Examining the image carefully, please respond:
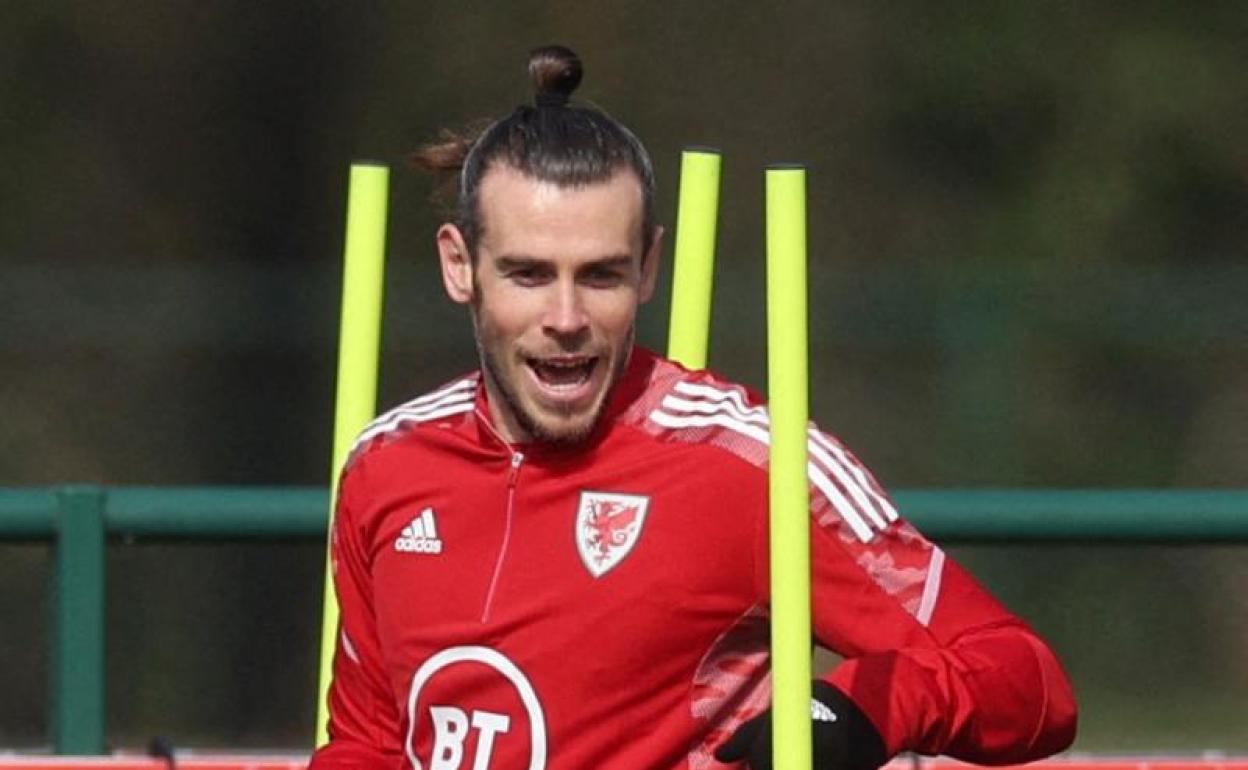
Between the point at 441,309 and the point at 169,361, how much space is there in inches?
46.7

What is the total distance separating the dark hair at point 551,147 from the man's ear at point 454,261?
15 millimetres

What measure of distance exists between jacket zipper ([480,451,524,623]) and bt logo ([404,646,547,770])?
0.06 meters

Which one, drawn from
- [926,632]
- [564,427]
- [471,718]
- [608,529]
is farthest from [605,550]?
[926,632]

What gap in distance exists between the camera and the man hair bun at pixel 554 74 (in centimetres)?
401

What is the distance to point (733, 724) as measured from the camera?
3.88 m

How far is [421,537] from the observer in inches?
159

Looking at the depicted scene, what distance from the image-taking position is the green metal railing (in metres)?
5.80

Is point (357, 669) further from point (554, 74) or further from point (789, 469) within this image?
point (789, 469)

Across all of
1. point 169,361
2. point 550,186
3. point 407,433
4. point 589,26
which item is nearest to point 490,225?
point 550,186

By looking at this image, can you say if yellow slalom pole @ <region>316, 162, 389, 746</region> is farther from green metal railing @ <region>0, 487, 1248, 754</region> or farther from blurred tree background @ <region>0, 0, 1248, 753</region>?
blurred tree background @ <region>0, 0, 1248, 753</region>

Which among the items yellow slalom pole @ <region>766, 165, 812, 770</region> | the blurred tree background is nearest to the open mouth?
yellow slalom pole @ <region>766, 165, 812, 770</region>

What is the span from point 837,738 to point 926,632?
10.6 inches

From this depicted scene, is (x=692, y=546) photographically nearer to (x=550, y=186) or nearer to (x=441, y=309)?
(x=550, y=186)

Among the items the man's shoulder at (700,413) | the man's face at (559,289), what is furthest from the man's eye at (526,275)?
the man's shoulder at (700,413)
